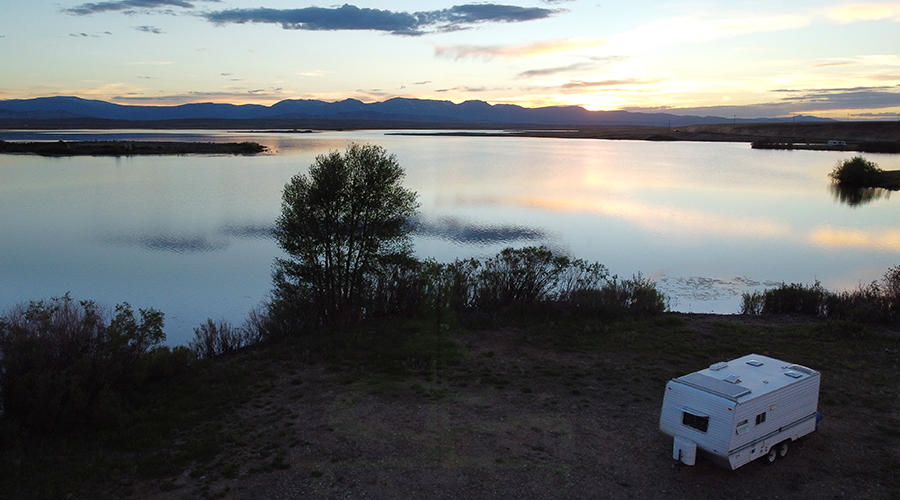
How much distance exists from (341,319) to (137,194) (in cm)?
2986

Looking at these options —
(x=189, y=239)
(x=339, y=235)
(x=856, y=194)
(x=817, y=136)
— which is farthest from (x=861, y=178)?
(x=817, y=136)

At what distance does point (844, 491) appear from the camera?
7.33m

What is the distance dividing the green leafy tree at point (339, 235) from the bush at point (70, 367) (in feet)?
18.1

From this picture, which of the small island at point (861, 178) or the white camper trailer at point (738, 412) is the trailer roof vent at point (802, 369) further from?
the small island at point (861, 178)

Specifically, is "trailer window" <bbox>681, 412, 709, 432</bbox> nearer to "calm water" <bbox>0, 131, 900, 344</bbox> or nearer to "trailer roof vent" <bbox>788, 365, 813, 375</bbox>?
"trailer roof vent" <bbox>788, 365, 813, 375</bbox>

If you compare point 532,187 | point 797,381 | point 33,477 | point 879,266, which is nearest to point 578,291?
point 797,381

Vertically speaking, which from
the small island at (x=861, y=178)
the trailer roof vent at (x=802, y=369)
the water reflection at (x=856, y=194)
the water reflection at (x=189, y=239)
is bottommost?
the water reflection at (x=189, y=239)

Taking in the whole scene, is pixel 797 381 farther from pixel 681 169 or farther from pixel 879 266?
pixel 681 169

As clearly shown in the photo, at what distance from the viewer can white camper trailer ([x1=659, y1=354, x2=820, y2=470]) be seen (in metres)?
7.14

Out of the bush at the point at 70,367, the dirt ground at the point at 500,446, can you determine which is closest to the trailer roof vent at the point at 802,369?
the dirt ground at the point at 500,446

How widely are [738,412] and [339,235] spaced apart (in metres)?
11.5

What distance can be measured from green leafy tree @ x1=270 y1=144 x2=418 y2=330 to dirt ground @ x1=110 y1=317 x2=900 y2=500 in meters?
4.92

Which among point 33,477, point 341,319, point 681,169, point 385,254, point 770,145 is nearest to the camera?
point 33,477

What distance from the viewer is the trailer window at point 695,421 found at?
24.0ft
